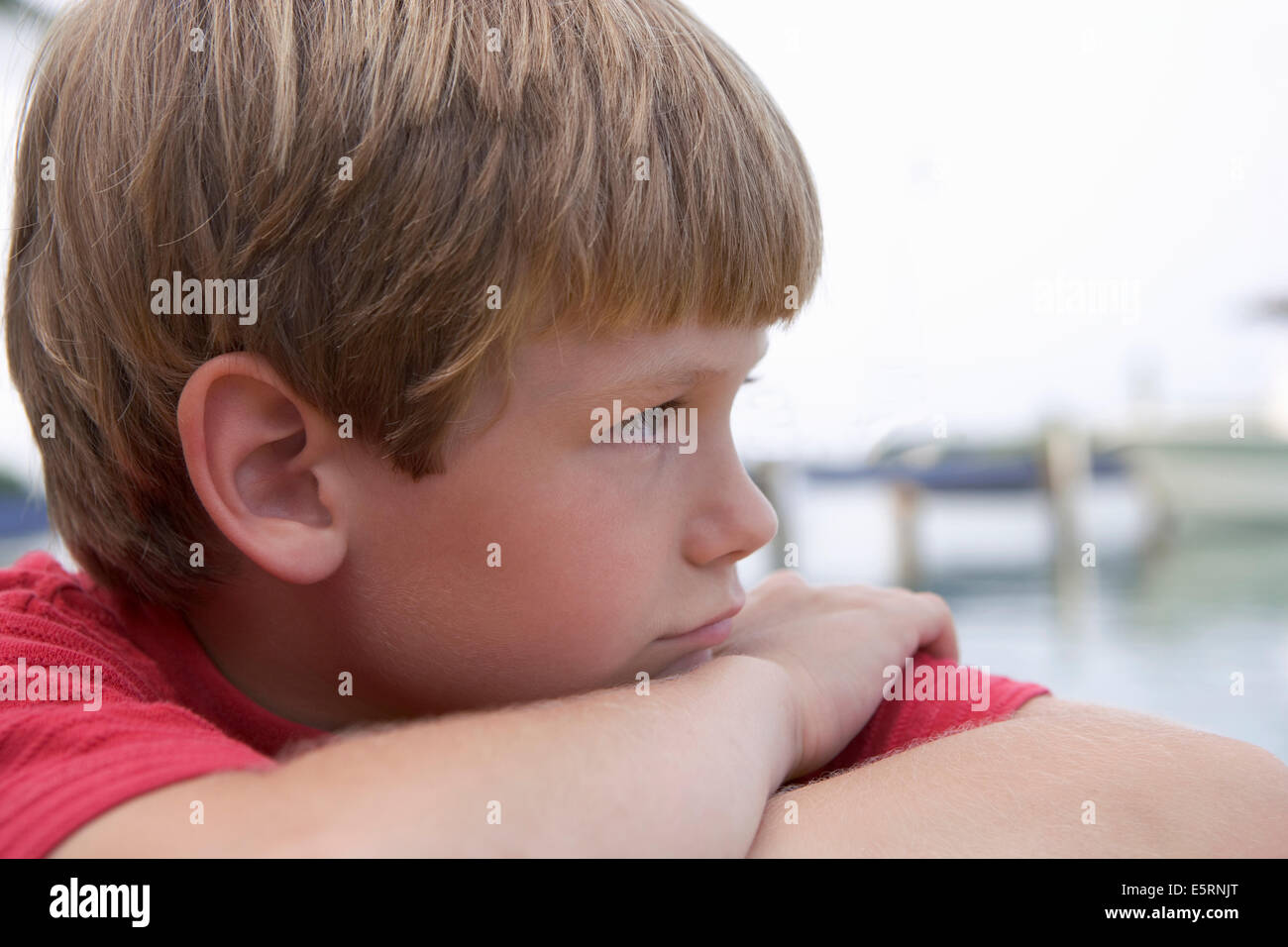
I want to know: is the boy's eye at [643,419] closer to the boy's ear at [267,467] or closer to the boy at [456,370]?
the boy at [456,370]

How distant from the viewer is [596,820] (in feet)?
1.57

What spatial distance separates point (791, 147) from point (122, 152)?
17.9 inches

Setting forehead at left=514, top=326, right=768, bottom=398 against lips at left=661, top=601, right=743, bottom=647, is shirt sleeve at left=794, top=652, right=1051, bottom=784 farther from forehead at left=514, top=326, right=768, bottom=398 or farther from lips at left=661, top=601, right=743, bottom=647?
forehead at left=514, top=326, right=768, bottom=398

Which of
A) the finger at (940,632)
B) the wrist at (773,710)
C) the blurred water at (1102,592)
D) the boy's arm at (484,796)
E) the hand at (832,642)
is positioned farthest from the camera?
the blurred water at (1102,592)

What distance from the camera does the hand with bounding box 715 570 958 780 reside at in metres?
0.72

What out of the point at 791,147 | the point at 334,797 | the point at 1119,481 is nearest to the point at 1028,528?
the point at 1119,481

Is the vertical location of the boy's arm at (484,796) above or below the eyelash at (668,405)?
below

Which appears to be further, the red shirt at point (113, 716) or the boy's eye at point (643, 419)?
the boy's eye at point (643, 419)

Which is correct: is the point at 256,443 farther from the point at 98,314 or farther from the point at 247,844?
the point at 247,844

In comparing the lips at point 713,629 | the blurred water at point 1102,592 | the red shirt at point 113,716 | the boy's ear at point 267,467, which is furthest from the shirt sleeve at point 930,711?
the blurred water at point 1102,592

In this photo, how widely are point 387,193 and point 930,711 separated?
1.67ft

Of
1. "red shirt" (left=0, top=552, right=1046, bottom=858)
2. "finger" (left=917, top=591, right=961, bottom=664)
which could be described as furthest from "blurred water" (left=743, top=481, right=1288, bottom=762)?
"red shirt" (left=0, top=552, right=1046, bottom=858)

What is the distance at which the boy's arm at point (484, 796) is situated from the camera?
0.46 metres

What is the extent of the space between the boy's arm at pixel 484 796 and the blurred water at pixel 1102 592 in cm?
91
